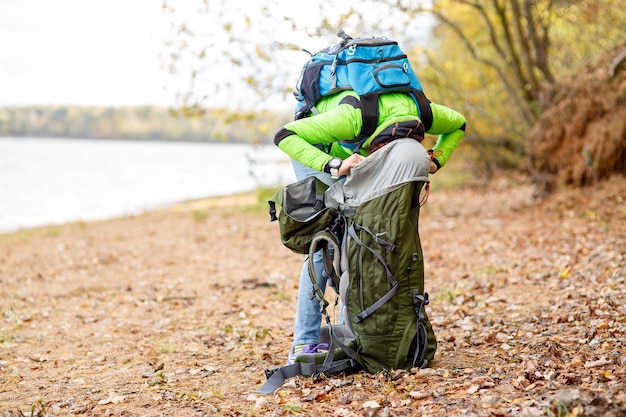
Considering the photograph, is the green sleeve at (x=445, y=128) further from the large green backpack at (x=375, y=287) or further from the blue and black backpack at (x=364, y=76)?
the large green backpack at (x=375, y=287)

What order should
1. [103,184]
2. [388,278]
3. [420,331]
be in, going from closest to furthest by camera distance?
[388,278], [420,331], [103,184]

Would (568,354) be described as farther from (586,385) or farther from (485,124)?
(485,124)

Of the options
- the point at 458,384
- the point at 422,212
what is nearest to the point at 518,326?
the point at 458,384

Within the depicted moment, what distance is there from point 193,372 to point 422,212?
881 centimetres

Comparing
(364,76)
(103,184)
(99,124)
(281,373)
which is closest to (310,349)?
(281,373)

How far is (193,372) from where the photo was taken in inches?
173

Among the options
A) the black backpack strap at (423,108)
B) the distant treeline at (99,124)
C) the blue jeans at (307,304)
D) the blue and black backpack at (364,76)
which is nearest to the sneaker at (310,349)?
the blue jeans at (307,304)

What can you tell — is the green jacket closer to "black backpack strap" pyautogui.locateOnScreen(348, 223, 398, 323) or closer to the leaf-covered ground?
"black backpack strap" pyautogui.locateOnScreen(348, 223, 398, 323)

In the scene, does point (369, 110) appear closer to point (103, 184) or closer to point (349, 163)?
point (349, 163)

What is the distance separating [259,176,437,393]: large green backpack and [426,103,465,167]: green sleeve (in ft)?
1.69

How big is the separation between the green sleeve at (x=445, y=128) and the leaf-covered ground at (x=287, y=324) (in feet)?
4.59

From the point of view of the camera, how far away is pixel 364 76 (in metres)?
3.52

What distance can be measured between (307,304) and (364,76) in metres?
1.53

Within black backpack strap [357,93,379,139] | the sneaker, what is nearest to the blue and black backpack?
black backpack strap [357,93,379,139]
